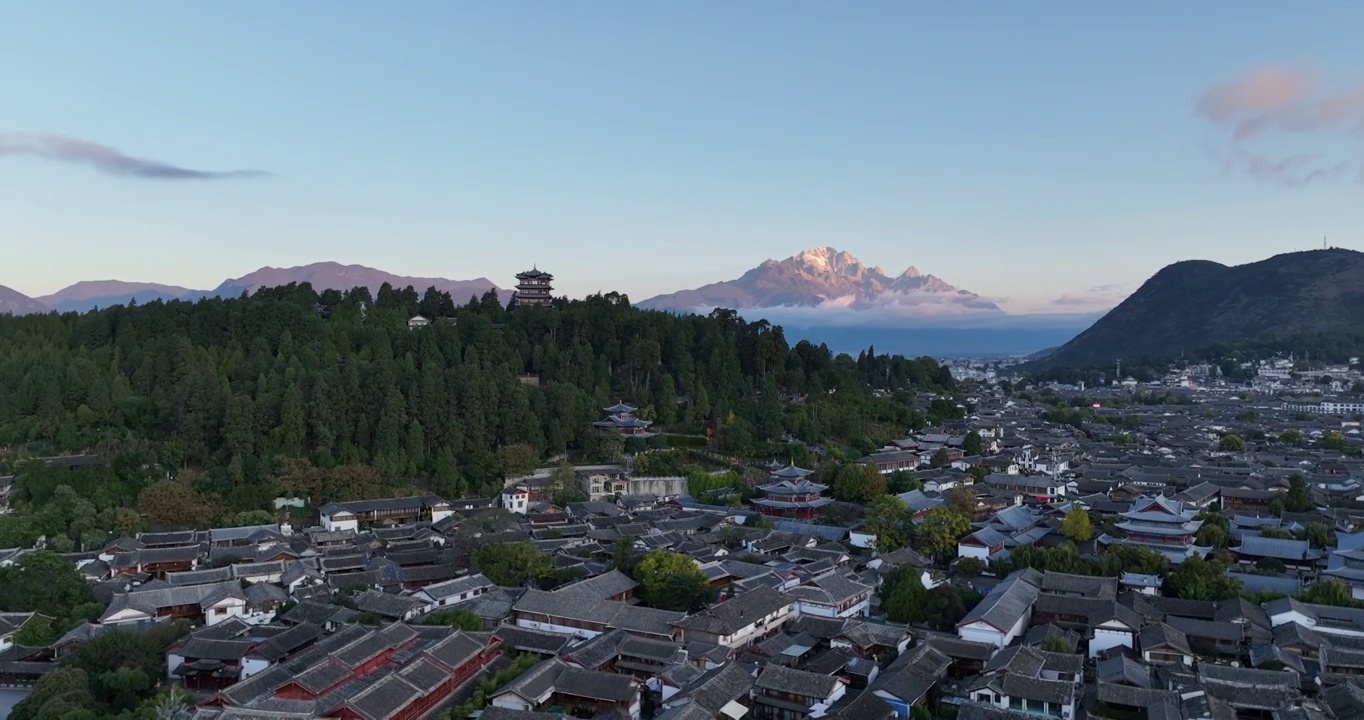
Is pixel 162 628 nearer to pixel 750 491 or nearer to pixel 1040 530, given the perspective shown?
pixel 750 491

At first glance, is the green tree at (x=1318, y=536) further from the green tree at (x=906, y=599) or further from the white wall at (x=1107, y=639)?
the green tree at (x=906, y=599)

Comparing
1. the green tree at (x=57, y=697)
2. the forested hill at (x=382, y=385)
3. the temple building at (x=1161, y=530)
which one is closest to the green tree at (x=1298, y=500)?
the temple building at (x=1161, y=530)

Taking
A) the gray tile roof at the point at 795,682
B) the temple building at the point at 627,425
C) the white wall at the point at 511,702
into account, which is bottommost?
the white wall at the point at 511,702

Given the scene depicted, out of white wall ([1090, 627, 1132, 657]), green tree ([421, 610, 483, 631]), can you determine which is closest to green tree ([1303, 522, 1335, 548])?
white wall ([1090, 627, 1132, 657])

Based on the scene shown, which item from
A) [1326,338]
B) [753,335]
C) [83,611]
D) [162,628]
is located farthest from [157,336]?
[1326,338]

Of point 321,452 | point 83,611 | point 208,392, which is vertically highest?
point 208,392

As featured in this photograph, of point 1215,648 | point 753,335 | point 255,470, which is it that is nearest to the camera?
point 1215,648
